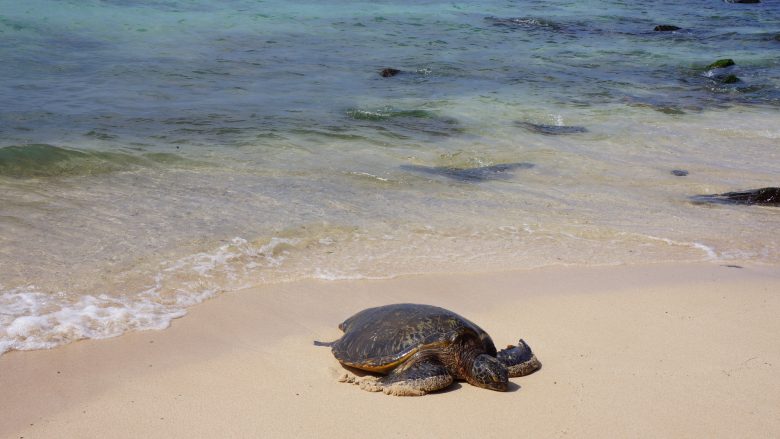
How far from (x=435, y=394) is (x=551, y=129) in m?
8.53

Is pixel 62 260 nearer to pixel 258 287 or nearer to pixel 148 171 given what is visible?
pixel 258 287

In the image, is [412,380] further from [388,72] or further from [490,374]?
[388,72]

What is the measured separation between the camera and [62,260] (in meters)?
6.16

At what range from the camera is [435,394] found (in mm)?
4453

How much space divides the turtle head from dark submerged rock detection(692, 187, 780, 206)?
210 inches

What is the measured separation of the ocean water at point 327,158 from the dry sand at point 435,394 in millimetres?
415

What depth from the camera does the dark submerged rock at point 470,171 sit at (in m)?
9.55

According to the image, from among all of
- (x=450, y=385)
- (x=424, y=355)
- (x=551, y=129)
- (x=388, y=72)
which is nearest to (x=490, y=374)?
(x=450, y=385)

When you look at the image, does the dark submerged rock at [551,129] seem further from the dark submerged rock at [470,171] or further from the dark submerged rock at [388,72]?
the dark submerged rock at [388,72]

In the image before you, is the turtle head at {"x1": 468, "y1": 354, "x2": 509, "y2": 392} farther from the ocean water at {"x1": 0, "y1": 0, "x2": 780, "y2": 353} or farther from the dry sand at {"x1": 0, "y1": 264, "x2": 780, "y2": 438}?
the ocean water at {"x1": 0, "y1": 0, "x2": 780, "y2": 353}

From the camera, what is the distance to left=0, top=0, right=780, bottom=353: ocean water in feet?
21.0

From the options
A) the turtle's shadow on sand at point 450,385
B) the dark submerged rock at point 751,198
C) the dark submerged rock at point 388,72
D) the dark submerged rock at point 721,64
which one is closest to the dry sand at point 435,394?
the turtle's shadow on sand at point 450,385

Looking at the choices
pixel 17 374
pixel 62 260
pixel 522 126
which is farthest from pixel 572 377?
pixel 522 126

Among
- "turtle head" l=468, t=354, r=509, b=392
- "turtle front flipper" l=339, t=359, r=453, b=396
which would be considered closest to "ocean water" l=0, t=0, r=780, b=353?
"turtle front flipper" l=339, t=359, r=453, b=396
